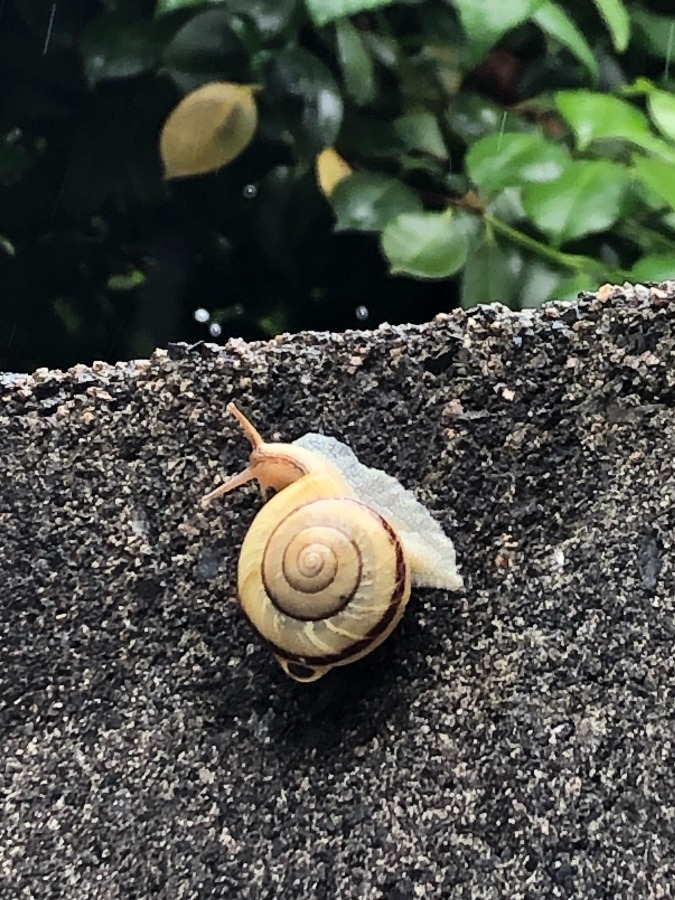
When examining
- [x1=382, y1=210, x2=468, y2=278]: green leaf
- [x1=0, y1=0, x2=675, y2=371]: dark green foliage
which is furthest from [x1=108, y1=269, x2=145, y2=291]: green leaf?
[x1=382, y1=210, x2=468, y2=278]: green leaf

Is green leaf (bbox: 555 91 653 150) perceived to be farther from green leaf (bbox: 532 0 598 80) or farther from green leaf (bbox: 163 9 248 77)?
green leaf (bbox: 163 9 248 77)

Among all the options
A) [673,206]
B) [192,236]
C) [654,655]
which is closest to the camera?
[654,655]

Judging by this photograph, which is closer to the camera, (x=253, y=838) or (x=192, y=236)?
(x=253, y=838)

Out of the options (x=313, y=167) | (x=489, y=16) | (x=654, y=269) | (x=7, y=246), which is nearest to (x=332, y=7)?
(x=489, y=16)

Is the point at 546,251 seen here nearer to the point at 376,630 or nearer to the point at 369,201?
the point at 369,201

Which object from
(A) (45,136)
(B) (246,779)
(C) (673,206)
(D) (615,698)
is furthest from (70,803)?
(A) (45,136)

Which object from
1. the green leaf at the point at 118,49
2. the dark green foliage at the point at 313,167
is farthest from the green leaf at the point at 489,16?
the green leaf at the point at 118,49

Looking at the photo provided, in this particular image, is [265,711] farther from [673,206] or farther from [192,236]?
[192,236]
